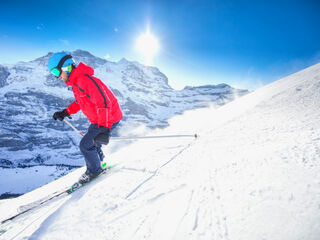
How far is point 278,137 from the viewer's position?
2.32m

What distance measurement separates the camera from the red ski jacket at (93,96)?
9.93 feet

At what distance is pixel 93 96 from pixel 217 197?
8.63 feet

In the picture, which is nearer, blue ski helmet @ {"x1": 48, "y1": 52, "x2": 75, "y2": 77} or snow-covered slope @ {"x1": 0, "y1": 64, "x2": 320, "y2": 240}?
snow-covered slope @ {"x1": 0, "y1": 64, "x2": 320, "y2": 240}

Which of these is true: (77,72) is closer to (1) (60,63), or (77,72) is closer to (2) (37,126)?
(1) (60,63)

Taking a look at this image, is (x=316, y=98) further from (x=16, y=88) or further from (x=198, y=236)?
(x=16, y=88)

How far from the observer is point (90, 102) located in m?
3.29

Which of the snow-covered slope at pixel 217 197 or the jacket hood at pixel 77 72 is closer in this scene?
the snow-covered slope at pixel 217 197

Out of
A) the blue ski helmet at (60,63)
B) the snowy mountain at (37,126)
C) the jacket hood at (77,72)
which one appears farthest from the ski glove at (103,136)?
the snowy mountain at (37,126)

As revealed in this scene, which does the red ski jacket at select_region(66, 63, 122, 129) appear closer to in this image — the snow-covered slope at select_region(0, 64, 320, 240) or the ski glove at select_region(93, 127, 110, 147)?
the ski glove at select_region(93, 127, 110, 147)

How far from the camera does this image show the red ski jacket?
303cm

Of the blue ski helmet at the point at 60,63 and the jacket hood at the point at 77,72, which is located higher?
the blue ski helmet at the point at 60,63

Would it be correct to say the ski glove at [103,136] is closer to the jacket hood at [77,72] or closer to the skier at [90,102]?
the skier at [90,102]

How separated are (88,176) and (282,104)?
15.3ft

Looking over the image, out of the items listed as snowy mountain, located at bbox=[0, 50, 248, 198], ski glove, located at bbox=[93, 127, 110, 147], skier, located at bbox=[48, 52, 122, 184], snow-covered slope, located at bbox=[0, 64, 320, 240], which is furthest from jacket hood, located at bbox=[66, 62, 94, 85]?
snowy mountain, located at bbox=[0, 50, 248, 198]
